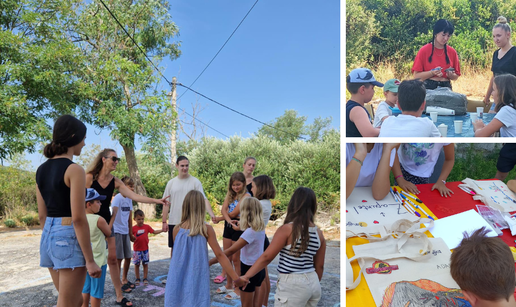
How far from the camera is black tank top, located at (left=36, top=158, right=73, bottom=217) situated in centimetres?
188

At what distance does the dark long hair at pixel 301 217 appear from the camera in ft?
6.11

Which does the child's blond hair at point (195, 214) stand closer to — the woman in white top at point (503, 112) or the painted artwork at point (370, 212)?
the painted artwork at point (370, 212)

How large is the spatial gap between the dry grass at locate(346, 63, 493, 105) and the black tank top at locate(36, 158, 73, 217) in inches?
67.3

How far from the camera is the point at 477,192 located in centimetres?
165

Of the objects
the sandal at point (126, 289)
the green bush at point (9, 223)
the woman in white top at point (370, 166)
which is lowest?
the green bush at point (9, 223)

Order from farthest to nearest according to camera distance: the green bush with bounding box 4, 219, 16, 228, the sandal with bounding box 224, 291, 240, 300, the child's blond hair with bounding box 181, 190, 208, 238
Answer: the green bush with bounding box 4, 219, 16, 228
the sandal with bounding box 224, 291, 240, 300
the child's blond hair with bounding box 181, 190, 208, 238

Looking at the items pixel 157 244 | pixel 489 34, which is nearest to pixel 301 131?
pixel 157 244

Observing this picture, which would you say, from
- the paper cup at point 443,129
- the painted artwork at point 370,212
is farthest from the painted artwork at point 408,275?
the paper cup at point 443,129

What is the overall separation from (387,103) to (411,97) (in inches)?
8.3

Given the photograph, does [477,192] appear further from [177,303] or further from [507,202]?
[177,303]

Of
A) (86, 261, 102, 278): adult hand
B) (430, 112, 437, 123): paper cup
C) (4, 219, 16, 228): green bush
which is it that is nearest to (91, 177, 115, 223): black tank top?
(86, 261, 102, 278): adult hand

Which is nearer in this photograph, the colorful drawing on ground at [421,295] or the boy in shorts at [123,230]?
the colorful drawing on ground at [421,295]

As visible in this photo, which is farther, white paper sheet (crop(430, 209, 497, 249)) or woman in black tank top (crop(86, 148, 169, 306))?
woman in black tank top (crop(86, 148, 169, 306))

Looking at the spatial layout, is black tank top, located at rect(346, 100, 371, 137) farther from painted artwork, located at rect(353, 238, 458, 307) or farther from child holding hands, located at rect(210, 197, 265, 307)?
child holding hands, located at rect(210, 197, 265, 307)
